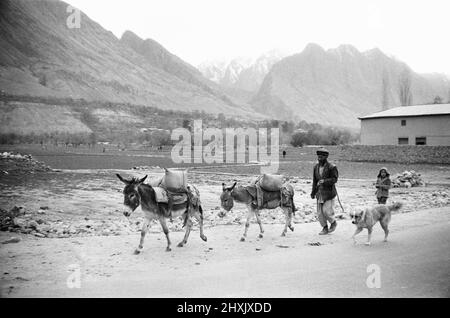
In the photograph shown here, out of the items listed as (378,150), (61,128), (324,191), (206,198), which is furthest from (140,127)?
(324,191)

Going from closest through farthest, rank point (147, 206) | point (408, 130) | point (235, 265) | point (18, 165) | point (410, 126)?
point (235, 265) < point (147, 206) < point (18, 165) < point (410, 126) < point (408, 130)

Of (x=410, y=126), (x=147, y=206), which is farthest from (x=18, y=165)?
(x=410, y=126)

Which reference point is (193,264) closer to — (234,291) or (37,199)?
(234,291)

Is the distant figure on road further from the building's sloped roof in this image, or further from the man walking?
the building's sloped roof

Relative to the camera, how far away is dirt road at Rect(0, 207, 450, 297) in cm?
524

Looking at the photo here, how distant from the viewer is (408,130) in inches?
1714

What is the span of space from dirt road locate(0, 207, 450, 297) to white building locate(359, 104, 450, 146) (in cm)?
3584

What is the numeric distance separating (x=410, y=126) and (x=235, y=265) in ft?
139

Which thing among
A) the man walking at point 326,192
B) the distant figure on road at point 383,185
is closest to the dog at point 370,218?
the man walking at point 326,192

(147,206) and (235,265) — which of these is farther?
(147,206)

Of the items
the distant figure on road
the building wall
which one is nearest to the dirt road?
the distant figure on road

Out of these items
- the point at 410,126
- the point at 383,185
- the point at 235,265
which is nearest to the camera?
the point at 235,265

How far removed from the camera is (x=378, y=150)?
41219 mm

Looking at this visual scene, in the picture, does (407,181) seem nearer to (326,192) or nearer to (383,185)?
(383,185)
